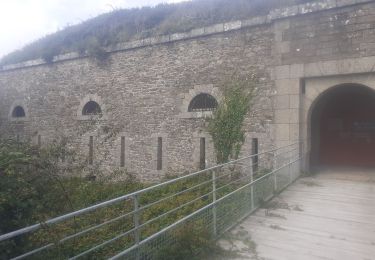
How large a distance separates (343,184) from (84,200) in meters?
6.74

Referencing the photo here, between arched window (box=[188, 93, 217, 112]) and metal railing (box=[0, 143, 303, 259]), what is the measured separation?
2085 millimetres

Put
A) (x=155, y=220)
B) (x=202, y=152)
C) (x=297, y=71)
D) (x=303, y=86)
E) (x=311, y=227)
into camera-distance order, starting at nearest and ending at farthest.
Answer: (x=311, y=227) < (x=155, y=220) < (x=297, y=71) < (x=303, y=86) < (x=202, y=152)

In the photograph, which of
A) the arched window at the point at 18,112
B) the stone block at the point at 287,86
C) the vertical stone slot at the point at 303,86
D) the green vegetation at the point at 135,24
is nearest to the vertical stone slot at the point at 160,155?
the green vegetation at the point at 135,24

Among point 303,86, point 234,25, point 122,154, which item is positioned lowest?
point 122,154

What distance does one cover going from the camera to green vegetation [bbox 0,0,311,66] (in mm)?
11203

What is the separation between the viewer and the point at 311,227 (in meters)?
5.25

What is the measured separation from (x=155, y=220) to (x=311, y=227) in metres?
2.41

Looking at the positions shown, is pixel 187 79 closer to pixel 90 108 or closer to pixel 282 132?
pixel 282 132

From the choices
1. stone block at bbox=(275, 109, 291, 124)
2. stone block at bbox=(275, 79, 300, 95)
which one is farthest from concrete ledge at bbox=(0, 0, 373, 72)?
stone block at bbox=(275, 109, 291, 124)

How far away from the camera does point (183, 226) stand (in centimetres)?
450

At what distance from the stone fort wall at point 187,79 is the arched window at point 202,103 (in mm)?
196

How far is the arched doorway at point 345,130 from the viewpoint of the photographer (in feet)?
36.1

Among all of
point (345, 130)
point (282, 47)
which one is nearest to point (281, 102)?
point (282, 47)

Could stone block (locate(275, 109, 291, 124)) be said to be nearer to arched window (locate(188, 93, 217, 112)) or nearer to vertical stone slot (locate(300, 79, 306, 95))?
vertical stone slot (locate(300, 79, 306, 95))
